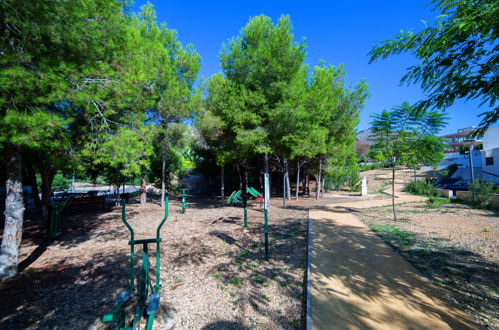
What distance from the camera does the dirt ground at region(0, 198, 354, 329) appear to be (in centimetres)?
298

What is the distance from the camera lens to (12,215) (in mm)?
4402

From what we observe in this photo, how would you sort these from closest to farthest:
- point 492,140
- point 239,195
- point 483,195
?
point 239,195
point 483,195
point 492,140

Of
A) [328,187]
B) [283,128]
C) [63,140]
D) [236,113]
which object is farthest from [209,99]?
[328,187]

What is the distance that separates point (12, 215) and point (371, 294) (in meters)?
6.69

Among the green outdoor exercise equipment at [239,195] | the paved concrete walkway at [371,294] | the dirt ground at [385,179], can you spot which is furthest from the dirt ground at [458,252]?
the dirt ground at [385,179]

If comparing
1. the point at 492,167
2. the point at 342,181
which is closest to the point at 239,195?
the point at 342,181

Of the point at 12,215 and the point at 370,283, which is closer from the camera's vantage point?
the point at 370,283

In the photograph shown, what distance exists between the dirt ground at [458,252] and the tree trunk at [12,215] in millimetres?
7584

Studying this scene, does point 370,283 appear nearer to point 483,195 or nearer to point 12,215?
point 12,215

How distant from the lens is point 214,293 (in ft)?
11.8

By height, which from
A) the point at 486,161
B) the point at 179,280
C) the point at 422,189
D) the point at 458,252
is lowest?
the point at 179,280

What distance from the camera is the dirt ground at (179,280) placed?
2.98m

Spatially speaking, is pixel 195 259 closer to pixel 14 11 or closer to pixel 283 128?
pixel 14 11

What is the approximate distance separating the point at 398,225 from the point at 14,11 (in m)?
11.0
